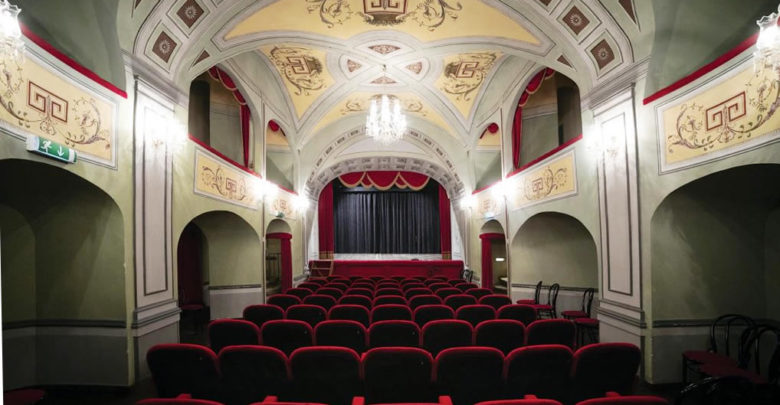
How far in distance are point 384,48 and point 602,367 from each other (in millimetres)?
7209

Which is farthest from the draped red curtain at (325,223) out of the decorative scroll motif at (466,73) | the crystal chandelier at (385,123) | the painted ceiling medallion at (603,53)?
the painted ceiling medallion at (603,53)

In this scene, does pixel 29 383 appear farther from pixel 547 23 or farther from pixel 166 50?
pixel 547 23

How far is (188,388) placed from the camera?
11.1ft

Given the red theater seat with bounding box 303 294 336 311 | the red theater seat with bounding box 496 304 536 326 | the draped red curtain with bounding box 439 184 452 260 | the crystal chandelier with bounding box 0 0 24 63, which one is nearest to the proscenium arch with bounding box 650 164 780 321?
the red theater seat with bounding box 496 304 536 326

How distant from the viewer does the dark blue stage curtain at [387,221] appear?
71.5 feet

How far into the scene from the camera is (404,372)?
321 cm

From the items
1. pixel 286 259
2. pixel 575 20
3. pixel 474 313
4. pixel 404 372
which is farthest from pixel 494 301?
pixel 286 259

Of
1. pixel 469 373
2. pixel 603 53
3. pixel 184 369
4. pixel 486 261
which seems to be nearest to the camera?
pixel 469 373

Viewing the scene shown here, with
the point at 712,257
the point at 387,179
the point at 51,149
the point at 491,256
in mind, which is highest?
the point at 387,179

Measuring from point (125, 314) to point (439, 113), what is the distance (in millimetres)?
9301

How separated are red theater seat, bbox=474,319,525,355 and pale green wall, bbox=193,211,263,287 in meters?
6.40

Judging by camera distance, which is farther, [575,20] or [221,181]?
[221,181]

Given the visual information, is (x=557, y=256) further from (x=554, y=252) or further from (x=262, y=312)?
(x=262, y=312)

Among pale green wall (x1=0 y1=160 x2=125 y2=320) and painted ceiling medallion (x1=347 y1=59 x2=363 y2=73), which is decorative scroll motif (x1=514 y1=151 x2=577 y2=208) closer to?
painted ceiling medallion (x1=347 y1=59 x2=363 y2=73)
